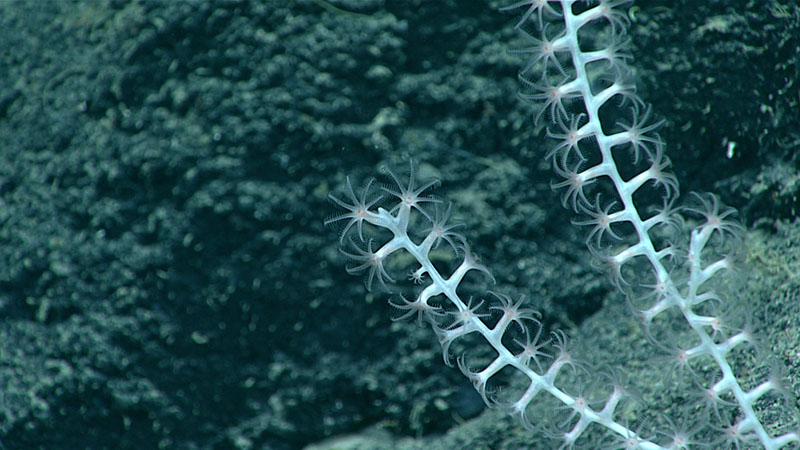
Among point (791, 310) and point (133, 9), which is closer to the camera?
point (791, 310)

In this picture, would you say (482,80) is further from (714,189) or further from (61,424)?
(61,424)

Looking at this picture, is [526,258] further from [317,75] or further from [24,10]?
[24,10]

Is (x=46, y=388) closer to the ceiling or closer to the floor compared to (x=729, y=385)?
closer to the floor

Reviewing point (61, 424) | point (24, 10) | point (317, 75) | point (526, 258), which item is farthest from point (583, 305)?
point (24, 10)

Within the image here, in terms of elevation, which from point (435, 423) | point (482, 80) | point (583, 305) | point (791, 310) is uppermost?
point (482, 80)

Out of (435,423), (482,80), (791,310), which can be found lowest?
(435,423)

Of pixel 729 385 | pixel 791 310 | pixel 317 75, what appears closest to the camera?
pixel 729 385

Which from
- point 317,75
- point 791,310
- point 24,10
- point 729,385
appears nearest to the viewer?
point 729,385

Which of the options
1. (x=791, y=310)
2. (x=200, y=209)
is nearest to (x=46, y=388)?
(x=200, y=209)

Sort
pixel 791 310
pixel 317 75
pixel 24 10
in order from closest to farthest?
1. pixel 791 310
2. pixel 317 75
3. pixel 24 10

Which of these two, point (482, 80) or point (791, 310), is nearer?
point (791, 310)
